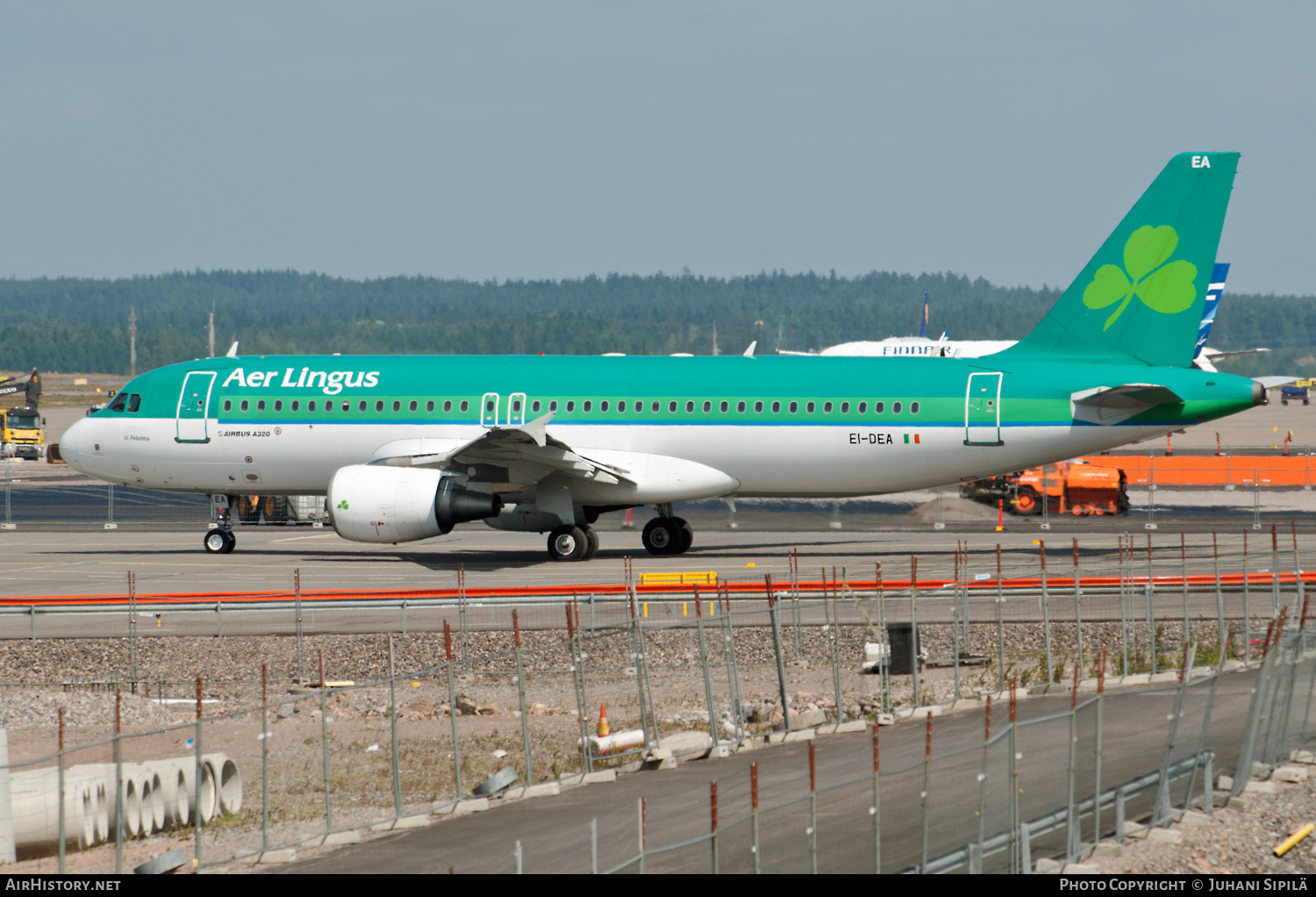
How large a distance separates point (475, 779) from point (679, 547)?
18.6m

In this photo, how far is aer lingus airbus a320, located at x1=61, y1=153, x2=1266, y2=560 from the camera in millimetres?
32281

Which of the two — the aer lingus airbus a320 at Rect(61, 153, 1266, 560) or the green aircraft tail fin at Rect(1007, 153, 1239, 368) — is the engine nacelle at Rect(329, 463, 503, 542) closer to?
the aer lingus airbus a320 at Rect(61, 153, 1266, 560)

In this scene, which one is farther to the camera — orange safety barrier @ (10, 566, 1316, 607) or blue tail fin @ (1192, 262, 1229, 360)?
blue tail fin @ (1192, 262, 1229, 360)

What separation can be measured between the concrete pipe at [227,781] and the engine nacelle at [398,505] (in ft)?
52.6

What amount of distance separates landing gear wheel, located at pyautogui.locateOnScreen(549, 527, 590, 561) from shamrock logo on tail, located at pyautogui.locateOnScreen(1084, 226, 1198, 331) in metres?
13.0

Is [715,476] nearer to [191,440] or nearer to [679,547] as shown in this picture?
[679,547]

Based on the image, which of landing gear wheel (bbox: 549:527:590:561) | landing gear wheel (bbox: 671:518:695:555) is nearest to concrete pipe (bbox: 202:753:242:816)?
landing gear wheel (bbox: 549:527:590:561)

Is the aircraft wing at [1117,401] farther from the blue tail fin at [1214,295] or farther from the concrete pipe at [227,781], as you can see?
the blue tail fin at [1214,295]

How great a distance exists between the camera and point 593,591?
90.5ft

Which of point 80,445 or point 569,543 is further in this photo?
point 80,445

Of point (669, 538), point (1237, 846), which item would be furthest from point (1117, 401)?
point (1237, 846)

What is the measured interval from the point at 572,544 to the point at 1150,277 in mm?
14512

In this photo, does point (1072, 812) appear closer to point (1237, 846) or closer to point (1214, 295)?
point (1237, 846)

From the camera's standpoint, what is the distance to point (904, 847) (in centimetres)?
1238
